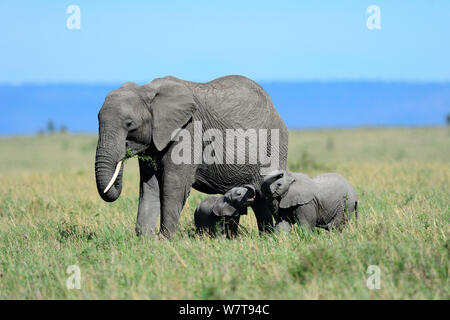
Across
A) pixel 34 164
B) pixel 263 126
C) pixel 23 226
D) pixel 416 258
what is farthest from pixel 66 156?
pixel 416 258

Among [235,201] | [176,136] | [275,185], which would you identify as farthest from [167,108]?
[275,185]

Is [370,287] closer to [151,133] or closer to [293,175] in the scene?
[293,175]

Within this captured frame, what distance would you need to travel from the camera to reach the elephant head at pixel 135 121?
7.50 m

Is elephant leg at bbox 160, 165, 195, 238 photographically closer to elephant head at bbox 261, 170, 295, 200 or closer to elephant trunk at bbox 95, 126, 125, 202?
elephant trunk at bbox 95, 126, 125, 202

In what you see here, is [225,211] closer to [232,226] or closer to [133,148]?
[232,226]

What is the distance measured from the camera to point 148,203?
8414 mm

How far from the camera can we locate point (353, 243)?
22.3 ft

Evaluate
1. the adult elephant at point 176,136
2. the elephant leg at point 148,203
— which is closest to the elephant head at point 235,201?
the adult elephant at point 176,136

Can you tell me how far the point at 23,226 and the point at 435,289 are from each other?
22.0ft

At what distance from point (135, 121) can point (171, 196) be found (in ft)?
3.77

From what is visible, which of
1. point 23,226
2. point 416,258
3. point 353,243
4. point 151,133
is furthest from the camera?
point 23,226

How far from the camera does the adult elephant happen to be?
7562 mm

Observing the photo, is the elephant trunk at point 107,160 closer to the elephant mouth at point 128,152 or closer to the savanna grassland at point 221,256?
the elephant mouth at point 128,152

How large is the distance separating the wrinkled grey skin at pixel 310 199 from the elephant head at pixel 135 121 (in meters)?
1.53
